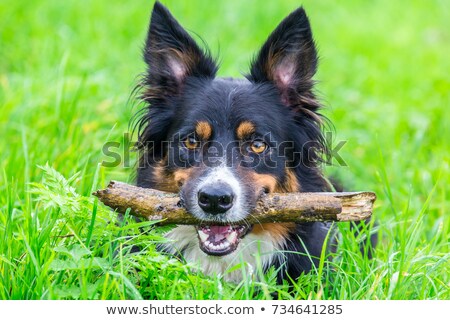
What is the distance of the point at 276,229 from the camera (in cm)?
457

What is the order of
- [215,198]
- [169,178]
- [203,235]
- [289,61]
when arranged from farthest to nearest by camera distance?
[289,61], [169,178], [203,235], [215,198]

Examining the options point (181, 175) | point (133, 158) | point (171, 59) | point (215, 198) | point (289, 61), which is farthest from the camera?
point (133, 158)

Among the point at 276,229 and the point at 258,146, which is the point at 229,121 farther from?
the point at 276,229

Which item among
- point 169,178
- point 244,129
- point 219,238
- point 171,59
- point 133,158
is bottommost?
point 219,238

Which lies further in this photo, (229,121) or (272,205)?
(229,121)

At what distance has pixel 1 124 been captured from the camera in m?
6.29

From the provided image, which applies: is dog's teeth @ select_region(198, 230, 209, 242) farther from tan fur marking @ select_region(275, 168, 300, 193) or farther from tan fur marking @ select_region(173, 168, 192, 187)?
tan fur marking @ select_region(275, 168, 300, 193)

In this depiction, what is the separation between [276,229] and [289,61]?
1185 millimetres

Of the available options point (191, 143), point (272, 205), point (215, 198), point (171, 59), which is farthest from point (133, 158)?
point (272, 205)

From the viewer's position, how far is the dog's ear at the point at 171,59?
4.88 meters

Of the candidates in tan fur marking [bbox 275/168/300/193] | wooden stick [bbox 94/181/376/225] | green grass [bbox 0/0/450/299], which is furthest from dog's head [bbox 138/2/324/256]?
green grass [bbox 0/0/450/299]

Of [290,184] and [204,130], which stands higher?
[204,130]

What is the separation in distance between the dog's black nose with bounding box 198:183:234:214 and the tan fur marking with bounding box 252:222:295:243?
1.59 feet

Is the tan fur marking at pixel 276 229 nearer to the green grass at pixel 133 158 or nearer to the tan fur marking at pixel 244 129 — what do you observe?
the green grass at pixel 133 158
